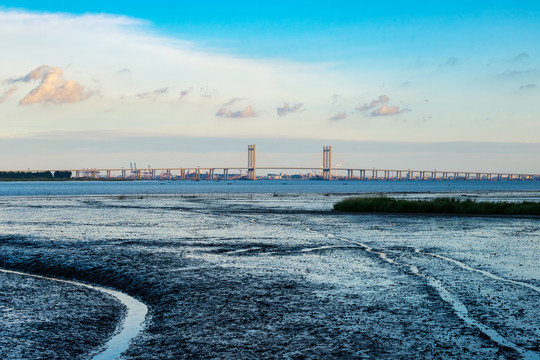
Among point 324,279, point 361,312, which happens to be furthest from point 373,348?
point 324,279

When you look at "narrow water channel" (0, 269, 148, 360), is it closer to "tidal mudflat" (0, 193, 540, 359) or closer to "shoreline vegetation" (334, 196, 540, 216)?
"tidal mudflat" (0, 193, 540, 359)

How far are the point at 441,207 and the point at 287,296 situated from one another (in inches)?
1263

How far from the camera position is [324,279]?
520 inches

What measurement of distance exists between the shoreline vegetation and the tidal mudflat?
54.3 feet

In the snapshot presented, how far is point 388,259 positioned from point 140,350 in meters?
10.2

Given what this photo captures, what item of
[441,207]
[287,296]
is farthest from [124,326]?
[441,207]

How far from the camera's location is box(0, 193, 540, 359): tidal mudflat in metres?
Result: 7.95

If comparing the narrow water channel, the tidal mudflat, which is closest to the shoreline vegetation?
the tidal mudflat

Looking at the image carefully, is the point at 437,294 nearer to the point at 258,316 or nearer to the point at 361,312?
the point at 361,312

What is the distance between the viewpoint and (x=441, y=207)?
4109 cm

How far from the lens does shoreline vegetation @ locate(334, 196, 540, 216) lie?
128 feet

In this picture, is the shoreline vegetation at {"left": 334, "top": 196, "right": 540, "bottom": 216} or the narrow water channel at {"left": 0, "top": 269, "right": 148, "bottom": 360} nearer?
the narrow water channel at {"left": 0, "top": 269, "right": 148, "bottom": 360}

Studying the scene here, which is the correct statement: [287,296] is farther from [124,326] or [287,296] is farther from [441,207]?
[441,207]

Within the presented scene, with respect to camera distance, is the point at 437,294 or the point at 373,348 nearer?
the point at 373,348
